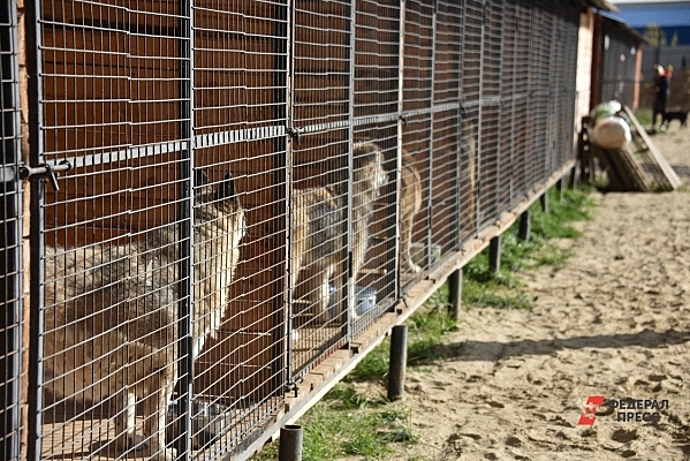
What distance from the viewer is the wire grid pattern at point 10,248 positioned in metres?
2.34

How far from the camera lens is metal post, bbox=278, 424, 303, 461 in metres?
4.35

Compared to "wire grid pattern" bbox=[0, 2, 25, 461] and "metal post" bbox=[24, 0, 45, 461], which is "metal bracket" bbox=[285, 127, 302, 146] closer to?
"metal post" bbox=[24, 0, 45, 461]

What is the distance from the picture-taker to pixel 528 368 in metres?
Result: 7.19

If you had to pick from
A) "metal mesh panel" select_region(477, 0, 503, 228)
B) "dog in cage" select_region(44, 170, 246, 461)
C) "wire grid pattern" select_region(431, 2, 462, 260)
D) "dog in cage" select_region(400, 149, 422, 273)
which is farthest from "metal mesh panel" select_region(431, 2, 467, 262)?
"dog in cage" select_region(44, 170, 246, 461)

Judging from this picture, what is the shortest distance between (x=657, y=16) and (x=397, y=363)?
51959mm

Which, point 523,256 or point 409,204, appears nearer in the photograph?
point 409,204

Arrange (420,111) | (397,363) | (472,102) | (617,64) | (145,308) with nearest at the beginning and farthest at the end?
1. (145,308)
2. (420,111)
3. (397,363)
4. (472,102)
5. (617,64)

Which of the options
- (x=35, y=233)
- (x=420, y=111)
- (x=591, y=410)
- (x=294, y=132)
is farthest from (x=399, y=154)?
(x=35, y=233)

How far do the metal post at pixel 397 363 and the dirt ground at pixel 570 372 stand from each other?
0.40 feet

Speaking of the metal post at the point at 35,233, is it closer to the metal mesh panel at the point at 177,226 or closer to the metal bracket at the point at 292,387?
the metal mesh panel at the point at 177,226

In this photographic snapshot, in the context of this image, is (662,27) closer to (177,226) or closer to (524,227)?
(524,227)

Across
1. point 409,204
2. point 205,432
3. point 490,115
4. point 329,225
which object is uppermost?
point 490,115

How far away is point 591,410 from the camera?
6234 millimetres

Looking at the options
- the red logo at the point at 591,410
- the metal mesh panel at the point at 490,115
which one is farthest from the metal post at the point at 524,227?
the red logo at the point at 591,410
